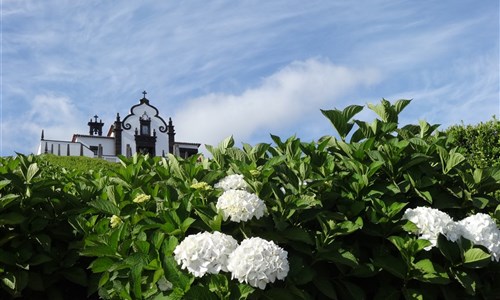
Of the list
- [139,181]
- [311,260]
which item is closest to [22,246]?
[139,181]

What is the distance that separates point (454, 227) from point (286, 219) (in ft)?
3.28

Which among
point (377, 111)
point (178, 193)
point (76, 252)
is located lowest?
point (76, 252)

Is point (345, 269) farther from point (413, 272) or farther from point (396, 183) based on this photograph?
point (396, 183)

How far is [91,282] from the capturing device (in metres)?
3.40

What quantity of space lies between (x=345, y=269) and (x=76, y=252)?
1.62 meters

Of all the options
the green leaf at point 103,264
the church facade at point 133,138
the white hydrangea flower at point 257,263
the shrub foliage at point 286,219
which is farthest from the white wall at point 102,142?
the white hydrangea flower at point 257,263

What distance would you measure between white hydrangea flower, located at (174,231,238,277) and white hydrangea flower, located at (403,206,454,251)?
1.14m

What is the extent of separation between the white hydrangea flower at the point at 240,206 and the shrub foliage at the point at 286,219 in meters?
0.05

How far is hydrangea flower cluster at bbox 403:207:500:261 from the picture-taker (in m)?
3.21

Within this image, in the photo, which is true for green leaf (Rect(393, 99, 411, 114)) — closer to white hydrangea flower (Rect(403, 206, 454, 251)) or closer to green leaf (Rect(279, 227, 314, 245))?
white hydrangea flower (Rect(403, 206, 454, 251))

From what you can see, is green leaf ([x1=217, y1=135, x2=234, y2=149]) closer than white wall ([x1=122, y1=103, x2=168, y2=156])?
Yes

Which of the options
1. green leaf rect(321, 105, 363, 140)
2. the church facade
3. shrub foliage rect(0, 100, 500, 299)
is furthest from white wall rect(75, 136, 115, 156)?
green leaf rect(321, 105, 363, 140)

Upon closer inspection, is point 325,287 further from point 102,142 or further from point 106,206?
point 102,142

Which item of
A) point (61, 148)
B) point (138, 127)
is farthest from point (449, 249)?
point (138, 127)
